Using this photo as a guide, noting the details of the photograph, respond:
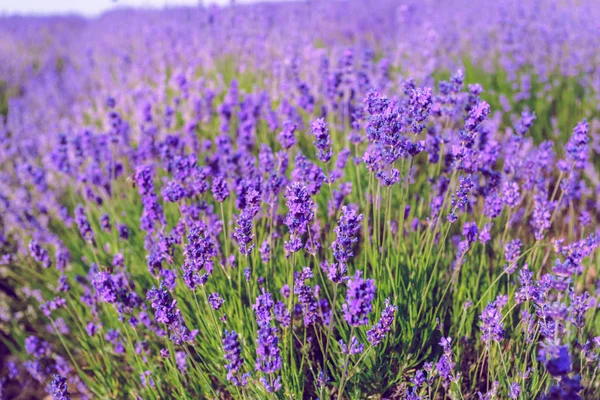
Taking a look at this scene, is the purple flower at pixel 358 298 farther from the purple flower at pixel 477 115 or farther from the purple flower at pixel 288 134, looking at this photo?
the purple flower at pixel 288 134

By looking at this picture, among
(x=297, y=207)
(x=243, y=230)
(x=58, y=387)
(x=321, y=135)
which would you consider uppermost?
(x=321, y=135)

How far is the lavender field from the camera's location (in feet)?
5.78

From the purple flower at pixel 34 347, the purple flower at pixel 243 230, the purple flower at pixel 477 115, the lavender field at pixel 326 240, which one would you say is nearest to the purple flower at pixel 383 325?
the lavender field at pixel 326 240

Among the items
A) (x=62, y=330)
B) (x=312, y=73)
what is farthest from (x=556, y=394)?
(x=312, y=73)

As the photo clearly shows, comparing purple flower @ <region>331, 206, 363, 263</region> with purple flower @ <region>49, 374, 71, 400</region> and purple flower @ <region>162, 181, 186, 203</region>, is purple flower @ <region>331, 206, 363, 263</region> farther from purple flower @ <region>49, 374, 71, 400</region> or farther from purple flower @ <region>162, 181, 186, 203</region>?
purple flower @ <region>49, 374, 71, 400</region>

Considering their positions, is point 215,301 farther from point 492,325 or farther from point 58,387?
point 492,325

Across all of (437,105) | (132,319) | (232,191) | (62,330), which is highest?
(437,105)

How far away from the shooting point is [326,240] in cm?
246

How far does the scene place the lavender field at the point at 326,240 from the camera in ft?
5.78

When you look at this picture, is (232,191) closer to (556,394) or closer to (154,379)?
(154,379)

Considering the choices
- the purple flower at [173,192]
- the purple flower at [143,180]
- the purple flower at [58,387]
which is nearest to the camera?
the purple flower at [58,387]

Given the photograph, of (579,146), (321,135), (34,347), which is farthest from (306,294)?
(34,347)

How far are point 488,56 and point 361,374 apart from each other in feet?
15.8

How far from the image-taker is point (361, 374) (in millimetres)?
1916
